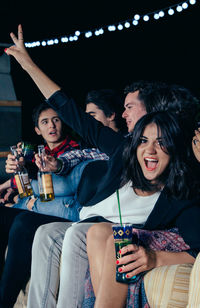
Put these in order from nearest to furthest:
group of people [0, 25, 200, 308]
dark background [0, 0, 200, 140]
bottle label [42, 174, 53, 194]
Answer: group of people [0, 25, 200, 308] → bottle label [42, 174, 53, 194] → dark background [0, 0, 200, 140]

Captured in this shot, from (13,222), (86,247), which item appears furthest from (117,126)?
(86,247)

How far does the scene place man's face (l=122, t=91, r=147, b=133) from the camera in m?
2.17

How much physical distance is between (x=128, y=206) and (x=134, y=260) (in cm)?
34

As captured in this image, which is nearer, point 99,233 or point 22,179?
point 99,233

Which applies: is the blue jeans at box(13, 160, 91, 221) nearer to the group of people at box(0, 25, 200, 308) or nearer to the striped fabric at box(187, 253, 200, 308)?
the group of people at box(0, 25, 200, 308)

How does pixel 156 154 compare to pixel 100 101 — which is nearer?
pixel 156 154

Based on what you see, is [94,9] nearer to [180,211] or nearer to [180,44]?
[180,44]

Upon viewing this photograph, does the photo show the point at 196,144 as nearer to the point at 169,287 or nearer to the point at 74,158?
the point at 169,287

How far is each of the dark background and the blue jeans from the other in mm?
2130

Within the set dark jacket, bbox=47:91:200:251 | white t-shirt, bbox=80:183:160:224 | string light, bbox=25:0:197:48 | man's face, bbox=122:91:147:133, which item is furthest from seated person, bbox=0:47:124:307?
string light, bbox=25:0:197:48

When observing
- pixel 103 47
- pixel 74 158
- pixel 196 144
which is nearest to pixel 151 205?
Answer: pixel 196 144

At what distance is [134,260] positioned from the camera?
50.8 inches

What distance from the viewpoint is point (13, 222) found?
1960mm

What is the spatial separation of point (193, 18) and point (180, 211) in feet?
10.1
